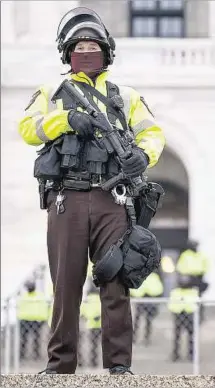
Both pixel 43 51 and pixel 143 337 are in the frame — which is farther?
pixel 43 51

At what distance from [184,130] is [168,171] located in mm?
1173

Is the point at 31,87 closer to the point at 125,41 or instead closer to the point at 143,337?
the point at 125,41

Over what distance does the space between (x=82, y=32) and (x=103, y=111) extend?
300 mm

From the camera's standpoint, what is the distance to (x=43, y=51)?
15125mm

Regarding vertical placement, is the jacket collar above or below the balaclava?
below

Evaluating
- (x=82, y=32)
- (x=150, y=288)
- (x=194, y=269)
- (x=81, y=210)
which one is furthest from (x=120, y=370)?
(x=194, y=269)

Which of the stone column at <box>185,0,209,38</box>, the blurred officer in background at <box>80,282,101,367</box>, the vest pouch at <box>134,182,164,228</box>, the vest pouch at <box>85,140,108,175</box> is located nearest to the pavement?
the vest pouch at <box>134,182,164,228</box>

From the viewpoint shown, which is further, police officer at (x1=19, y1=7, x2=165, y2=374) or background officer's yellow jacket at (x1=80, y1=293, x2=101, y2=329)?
background officer's yellow jacket at (x1=80, y1=293, x2=101, y2=329)

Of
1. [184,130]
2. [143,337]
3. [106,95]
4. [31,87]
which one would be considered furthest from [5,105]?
[106,95]

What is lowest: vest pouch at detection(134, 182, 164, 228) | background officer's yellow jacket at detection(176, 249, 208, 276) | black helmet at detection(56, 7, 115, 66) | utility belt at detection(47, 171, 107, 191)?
background officer's yellow jacket at detection(176, 249, 208, 276)

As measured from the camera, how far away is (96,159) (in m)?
4.05

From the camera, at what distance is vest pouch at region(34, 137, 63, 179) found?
13.3 ft

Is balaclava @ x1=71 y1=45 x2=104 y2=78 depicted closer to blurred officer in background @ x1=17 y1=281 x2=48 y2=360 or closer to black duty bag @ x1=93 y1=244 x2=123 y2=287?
black duty bag @ x1=93 y1=244 x2=123 y2=287

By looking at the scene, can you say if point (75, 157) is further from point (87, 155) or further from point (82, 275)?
point (82, 275)
